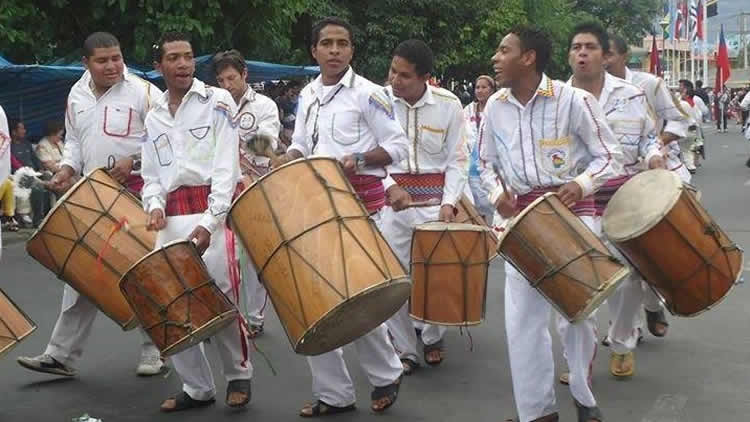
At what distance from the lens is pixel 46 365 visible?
22.3ft

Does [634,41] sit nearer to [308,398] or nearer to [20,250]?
[20,250]

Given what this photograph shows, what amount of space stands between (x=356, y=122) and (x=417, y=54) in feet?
2.79

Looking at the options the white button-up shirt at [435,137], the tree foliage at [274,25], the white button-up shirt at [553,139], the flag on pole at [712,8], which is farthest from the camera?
the flag on pole at [712,8]

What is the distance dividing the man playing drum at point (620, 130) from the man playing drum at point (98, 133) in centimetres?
248

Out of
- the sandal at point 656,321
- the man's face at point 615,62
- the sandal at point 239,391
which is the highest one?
the man's face at point 615,62

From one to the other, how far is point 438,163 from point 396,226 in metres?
0.47

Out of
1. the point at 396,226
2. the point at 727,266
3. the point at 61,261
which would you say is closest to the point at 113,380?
the point at 61,261

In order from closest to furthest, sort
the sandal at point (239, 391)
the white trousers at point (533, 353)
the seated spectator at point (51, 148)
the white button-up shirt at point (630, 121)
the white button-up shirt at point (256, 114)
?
the white trousers at point (533, 353), the sandal at point (239, 391), the white button-up shirt at point (630, 121), the white button-up shirt at point (256, 114), the seated spectator at point (51, 148)

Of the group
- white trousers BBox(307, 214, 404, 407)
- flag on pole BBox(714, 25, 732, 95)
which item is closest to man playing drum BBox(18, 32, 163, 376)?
white trousers BBox(307, 214, 404, 407)

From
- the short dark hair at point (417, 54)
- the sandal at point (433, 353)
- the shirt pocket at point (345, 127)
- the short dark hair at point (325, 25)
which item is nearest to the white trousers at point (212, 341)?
the shirt pocket at point (345, 127)

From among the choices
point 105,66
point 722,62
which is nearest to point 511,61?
point 105,66

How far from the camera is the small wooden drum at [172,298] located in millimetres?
5348

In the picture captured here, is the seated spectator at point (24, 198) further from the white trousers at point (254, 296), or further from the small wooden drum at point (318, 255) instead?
the small wooden drum at point (318, 255)

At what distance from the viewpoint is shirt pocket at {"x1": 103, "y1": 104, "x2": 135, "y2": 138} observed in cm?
682
